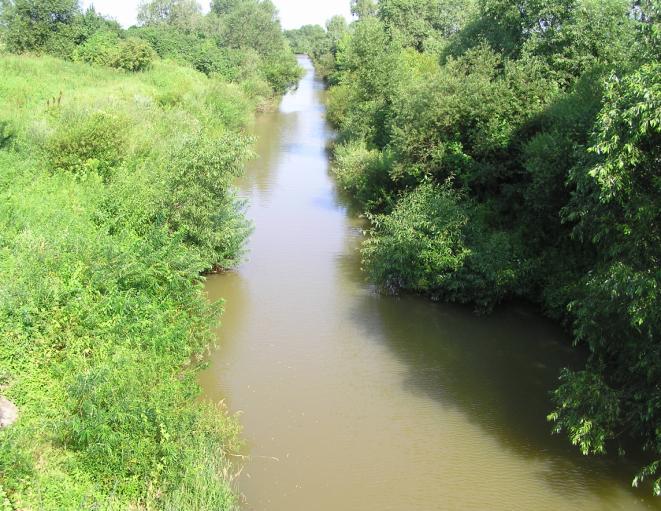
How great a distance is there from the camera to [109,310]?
1119cm

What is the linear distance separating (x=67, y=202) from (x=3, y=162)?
343 centimetres

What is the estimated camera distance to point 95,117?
65.8ft

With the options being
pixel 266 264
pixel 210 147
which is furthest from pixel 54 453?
pixel 266 264

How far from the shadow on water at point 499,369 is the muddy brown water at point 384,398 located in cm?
4

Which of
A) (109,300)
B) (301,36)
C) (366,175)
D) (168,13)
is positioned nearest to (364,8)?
(168,13)

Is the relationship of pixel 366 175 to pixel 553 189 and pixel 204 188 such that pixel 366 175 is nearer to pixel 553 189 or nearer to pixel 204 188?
pixel 204 188

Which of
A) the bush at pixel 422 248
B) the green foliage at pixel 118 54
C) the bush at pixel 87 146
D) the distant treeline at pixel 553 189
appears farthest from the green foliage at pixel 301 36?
the bush at pixel 422 248

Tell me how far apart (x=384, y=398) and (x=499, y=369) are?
2.98 meters

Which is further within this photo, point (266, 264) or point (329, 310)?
point (266, 264)

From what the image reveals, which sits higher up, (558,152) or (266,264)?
(558,152)

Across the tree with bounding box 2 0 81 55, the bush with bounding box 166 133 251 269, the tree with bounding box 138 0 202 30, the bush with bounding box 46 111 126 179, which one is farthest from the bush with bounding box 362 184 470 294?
the tree with bounding box 138 0 202 30

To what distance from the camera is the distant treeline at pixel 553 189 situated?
31.9 feet

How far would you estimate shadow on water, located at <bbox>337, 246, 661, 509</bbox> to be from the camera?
10.8m

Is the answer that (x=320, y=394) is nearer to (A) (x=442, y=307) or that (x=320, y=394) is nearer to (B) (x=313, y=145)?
(A) (x=442, y=307)
